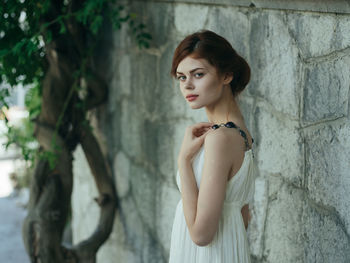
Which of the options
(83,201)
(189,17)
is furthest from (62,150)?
(189,17)

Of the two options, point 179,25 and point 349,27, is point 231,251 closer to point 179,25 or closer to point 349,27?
point 349,27

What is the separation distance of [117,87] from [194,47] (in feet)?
5.90

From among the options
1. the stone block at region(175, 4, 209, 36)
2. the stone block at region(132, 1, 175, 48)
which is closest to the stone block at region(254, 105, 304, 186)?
the stone block at region(175, 4, 209, 36)

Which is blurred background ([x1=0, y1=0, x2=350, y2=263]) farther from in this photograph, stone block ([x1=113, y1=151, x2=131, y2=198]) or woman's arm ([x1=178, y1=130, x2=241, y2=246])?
woman's arm ([x1=178, y1=130, x2=241, y2=246])

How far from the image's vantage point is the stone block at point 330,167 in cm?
150

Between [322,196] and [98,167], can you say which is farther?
[98,167]

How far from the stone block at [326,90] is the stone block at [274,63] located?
0.05 m

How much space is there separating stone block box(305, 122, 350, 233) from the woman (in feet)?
0.73

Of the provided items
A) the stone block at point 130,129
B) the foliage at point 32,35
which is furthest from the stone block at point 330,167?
the stone block at point 130,129

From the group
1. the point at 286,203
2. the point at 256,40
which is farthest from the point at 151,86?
the point at 286,203

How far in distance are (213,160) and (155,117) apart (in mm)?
1380

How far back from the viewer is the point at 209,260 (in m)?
1.50

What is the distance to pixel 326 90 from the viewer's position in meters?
1.56

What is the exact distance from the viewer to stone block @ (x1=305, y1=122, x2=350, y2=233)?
150cm
